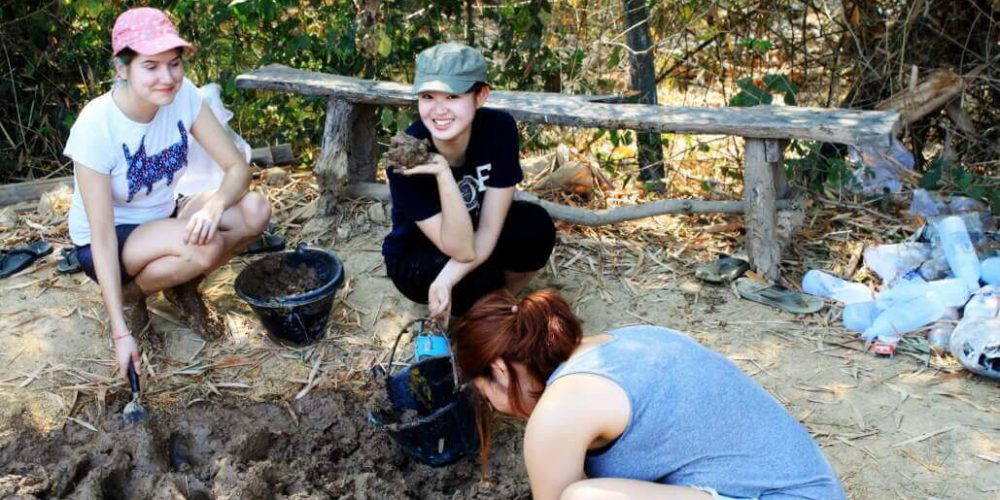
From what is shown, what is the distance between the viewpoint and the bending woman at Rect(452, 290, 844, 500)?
2244 millimetres

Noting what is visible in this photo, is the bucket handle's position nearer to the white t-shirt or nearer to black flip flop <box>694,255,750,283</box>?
the white t-shirt

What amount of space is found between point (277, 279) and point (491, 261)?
0.98 meters

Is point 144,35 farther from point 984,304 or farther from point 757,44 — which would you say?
point 757,44

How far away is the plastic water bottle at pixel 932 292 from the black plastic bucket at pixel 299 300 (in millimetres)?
2438

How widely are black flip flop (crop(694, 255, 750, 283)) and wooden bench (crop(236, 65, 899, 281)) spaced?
7 cm

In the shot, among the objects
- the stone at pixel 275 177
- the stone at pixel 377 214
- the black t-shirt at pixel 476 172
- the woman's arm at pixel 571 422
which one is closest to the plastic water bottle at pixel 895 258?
the black t-shirt at pixel 476 172

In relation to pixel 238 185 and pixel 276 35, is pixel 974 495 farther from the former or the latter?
pixel 276 35

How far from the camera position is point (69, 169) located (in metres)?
6.53

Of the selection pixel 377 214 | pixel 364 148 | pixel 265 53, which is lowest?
pixel 377 214

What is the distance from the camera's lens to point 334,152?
5070 mm

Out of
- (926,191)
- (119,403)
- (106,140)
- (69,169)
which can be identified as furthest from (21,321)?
(926,191)

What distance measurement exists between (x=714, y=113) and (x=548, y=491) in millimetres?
2613

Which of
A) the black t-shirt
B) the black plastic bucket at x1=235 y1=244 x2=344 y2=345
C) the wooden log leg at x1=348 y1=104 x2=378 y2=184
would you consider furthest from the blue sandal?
the wooden log leg at x1=348 y1=104 x2=378 y2=184

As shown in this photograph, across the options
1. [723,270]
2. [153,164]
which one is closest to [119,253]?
[153,164]
